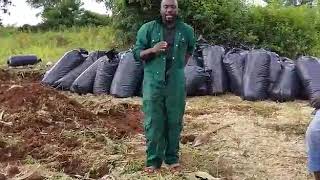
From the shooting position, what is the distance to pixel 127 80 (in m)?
9.08

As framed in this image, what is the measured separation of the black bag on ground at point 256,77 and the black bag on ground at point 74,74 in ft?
8.86

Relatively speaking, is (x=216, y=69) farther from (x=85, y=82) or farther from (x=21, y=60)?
(x=21, y=60)

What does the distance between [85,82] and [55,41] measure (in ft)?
29.9

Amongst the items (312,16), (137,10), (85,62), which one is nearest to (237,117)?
(85,62)

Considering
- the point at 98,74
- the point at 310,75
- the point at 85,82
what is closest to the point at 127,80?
the point at 98,74

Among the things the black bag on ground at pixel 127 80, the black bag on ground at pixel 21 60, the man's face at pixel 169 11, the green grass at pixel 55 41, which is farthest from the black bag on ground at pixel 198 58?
the green grass at pixel 55 41

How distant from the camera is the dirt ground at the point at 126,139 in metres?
5.17

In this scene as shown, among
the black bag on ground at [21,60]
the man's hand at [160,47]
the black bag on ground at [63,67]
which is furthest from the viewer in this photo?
the black bag on ground at [21,60]

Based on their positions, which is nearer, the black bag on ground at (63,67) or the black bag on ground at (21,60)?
the black bag on ground at (63,67)

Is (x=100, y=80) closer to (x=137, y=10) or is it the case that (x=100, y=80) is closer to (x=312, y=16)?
(x=137, y=10)

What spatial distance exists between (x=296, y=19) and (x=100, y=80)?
4996 millimetres

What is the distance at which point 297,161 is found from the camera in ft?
18.1

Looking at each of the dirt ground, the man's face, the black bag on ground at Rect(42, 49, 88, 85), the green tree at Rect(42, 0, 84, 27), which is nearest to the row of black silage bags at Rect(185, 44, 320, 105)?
the dirt ground

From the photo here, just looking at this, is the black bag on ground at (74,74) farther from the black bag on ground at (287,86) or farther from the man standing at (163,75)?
the man standing at (163,75)
